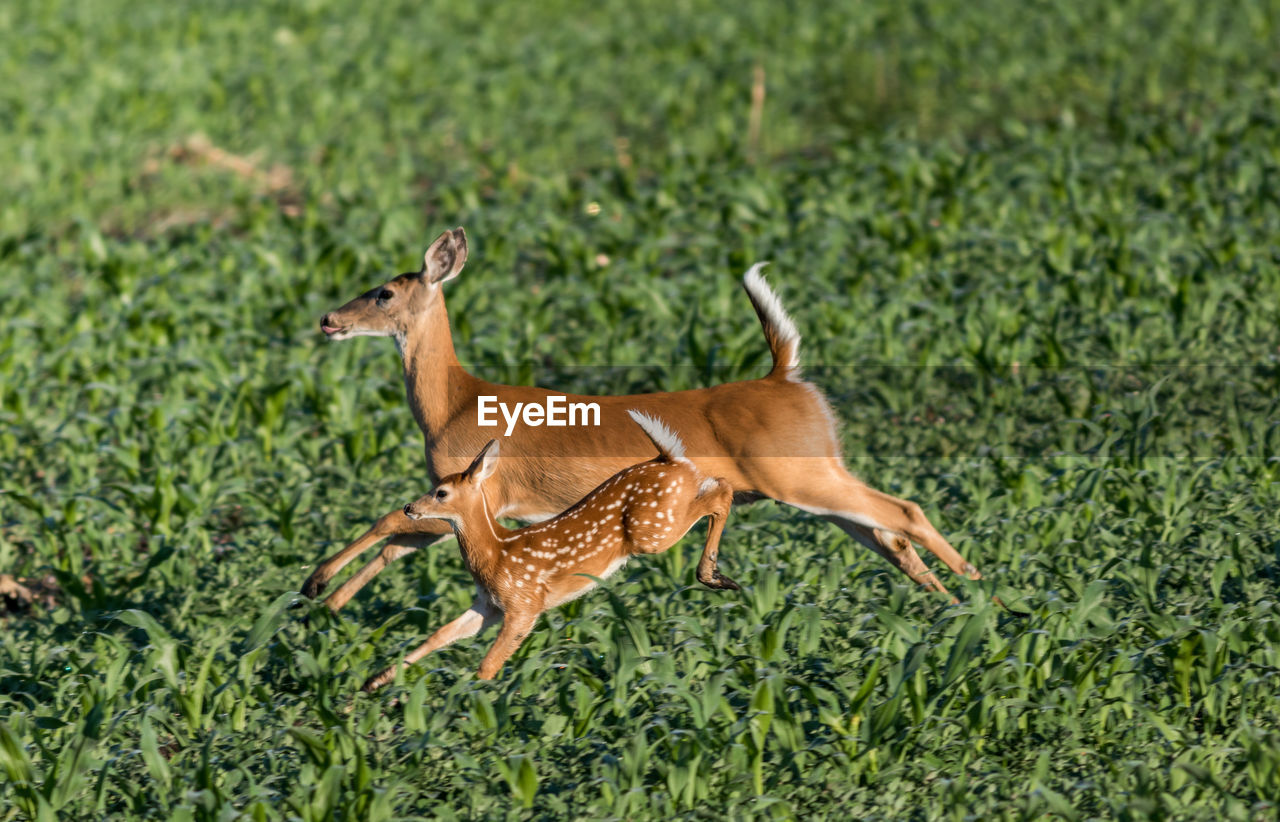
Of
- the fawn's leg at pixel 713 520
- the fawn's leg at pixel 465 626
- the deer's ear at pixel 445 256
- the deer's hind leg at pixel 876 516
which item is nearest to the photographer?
the fawn's leg at pixel 713 520

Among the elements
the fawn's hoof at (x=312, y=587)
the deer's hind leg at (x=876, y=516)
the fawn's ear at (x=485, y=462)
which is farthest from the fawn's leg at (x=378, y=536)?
the deer's hind leg at (x=876, y=516)

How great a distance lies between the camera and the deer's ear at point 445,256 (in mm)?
5266

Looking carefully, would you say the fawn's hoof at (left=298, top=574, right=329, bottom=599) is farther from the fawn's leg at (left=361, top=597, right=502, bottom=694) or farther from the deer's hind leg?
the deer's hind leg

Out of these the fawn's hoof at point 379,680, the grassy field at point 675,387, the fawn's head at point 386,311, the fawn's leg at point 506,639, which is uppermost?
the fawn's head at point 386,311

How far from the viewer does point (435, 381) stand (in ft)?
19.3

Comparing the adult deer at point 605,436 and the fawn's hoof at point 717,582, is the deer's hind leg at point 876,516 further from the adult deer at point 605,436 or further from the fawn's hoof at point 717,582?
the fawn's hoof at point 717,582

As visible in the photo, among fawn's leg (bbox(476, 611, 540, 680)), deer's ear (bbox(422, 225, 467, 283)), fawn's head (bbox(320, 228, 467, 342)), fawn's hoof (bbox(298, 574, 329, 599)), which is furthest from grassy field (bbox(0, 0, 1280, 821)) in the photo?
deer's ear (bbox(422, 225, 467, 283))

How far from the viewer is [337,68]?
17.6 meters

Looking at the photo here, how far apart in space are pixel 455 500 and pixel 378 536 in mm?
857

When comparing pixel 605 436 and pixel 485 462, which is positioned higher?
pixel 485 462

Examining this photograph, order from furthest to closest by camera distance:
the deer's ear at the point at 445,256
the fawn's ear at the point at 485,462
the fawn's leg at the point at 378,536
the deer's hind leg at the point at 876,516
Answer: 1. the fawn's leg at the point at 378,536
2. the deer's hind leg at the point at 876,516
3. the deer's ear at the point at 445,256
4. the fawn's ear at the point at 485,462

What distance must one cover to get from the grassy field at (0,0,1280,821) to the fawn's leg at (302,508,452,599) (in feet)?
0.45

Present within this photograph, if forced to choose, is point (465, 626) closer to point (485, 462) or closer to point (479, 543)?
point (479, 543)

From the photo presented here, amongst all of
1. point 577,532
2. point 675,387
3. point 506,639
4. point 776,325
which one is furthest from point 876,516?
point 675,387
